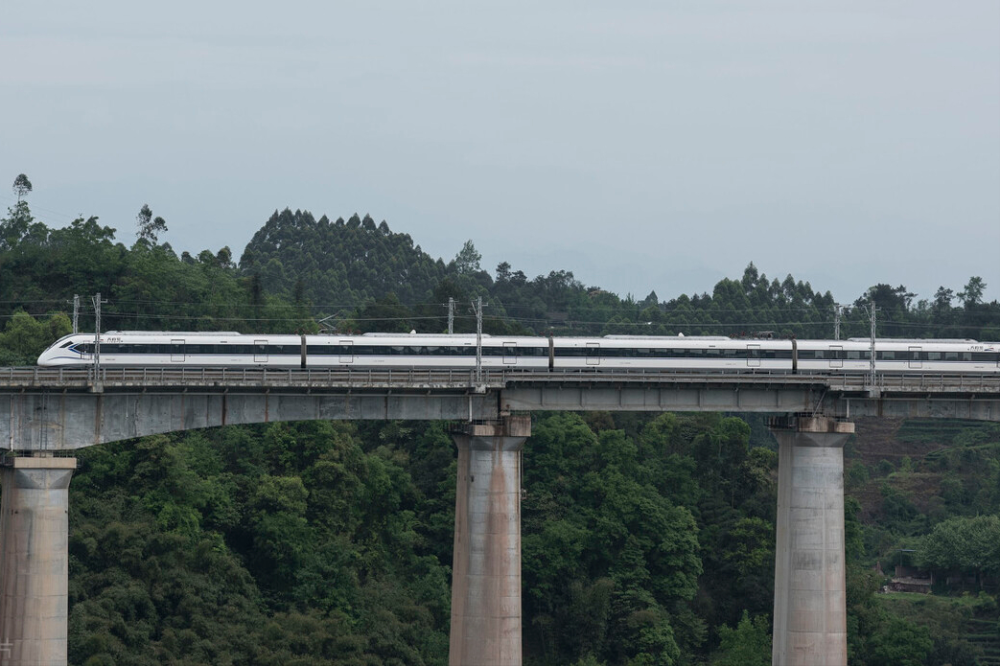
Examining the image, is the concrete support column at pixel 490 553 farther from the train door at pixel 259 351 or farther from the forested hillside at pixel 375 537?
the forested hillside at pixel 375 537

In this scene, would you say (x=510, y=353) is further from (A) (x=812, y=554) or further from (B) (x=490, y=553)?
(A) (x=812, y=554)

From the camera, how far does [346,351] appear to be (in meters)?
80.9

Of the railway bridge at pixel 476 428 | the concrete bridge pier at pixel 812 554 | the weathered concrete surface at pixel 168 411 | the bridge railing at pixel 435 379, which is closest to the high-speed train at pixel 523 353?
the bridge railing at pixel 435 379

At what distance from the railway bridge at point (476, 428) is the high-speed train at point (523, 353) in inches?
183

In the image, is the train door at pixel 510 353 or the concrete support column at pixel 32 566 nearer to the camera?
the concrete support column at pixel 32 566

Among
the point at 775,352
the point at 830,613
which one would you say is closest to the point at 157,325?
the point at 775,352

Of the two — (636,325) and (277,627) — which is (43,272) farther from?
(636,325)

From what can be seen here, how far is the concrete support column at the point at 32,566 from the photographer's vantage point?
62.7 metres

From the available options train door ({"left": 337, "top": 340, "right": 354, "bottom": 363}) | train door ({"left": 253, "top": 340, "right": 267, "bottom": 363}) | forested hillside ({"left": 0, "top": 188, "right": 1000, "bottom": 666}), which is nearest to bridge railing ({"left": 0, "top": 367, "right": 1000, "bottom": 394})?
train door ({"left": 337, "top": 340, "right": 354, "bottom": 363})

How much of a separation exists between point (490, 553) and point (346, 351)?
51.1 feet

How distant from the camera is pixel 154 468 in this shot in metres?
95.4

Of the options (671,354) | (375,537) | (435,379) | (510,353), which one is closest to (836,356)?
(671,354)

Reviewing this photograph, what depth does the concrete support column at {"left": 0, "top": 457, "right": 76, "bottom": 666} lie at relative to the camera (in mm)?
62719

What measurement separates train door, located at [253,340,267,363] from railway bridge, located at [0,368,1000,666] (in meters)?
7.52
